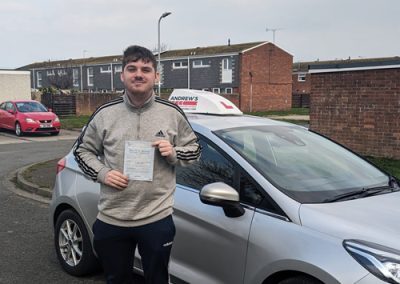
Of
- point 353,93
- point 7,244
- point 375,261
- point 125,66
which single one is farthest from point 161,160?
point 353,93

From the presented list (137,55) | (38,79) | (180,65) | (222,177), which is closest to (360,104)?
(222,177)

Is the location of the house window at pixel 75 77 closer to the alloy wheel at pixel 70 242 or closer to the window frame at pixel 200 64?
the window frame at pixel 200 64

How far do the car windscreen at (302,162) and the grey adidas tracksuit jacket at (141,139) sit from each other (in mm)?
705

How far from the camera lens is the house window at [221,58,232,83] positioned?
1695 inches

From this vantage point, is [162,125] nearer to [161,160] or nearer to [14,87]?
[161,160]

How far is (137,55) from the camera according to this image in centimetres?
268

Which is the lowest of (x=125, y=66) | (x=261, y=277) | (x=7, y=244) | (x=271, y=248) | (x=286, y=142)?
(x=7, y=244)

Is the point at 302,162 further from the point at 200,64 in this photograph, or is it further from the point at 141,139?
the point at 200,64

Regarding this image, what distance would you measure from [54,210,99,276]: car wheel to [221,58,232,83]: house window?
3917cm

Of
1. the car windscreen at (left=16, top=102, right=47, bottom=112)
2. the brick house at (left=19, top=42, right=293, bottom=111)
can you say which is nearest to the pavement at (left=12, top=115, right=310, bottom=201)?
the car windscreen at (left=16, top=102, right=47, bottom=112)

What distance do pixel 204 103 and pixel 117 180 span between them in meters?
1.90

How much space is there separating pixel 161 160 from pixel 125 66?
1.85 ft

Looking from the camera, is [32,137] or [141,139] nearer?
[141,139]

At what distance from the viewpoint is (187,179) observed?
11.9ft
